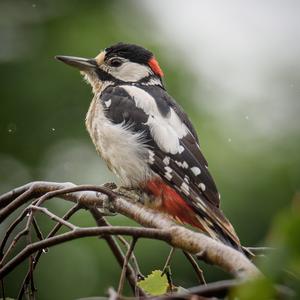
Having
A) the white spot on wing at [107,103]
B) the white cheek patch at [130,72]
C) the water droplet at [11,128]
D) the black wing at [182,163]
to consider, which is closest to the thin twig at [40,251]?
the black wing at [182,163]

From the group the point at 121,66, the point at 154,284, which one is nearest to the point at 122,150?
the point at 121,66

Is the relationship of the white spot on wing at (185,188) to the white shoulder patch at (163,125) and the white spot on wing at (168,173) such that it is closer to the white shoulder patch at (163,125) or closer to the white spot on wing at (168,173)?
the white spot on wing at (168,173)

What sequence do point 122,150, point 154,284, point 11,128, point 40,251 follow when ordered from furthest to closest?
point 11,128 → point 122,150 → point 40,251 → point 154,284

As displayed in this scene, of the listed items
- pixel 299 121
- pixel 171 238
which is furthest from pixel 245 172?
pixel 171 238

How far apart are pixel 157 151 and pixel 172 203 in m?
0.27

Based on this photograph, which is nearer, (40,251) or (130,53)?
(40,251)

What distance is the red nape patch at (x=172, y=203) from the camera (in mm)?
2596

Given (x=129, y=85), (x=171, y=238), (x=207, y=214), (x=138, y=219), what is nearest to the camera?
(x=171, y=238)

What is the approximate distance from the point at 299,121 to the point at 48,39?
7.51 feet

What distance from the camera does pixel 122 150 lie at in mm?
2904

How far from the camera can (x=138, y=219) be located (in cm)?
183

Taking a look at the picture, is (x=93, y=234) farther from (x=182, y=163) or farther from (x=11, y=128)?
(x=11, y=128)

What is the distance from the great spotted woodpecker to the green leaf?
670mm

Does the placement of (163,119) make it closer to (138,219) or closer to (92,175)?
(138,219)
